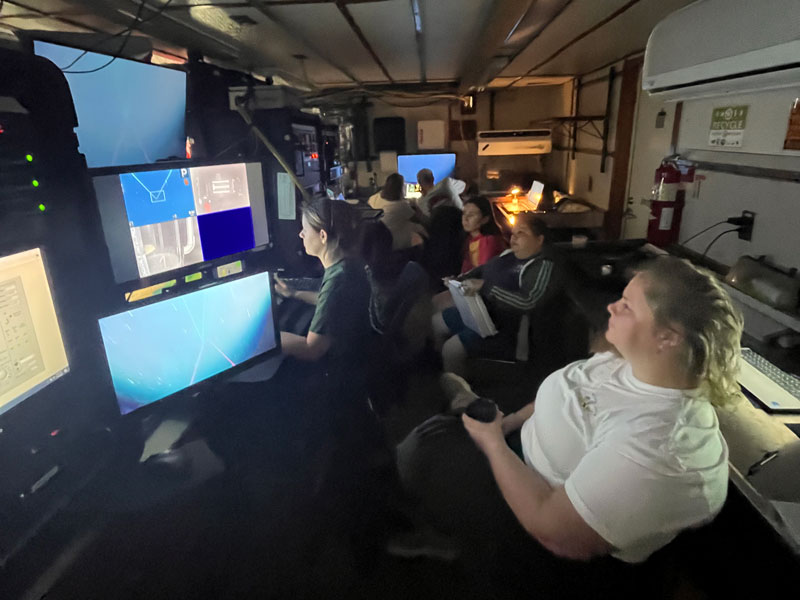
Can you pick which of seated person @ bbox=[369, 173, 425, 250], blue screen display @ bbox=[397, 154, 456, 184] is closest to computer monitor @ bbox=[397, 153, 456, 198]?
blue screen display @ bbox=[397, 154, 456, 184]

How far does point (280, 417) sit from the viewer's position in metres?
1.48

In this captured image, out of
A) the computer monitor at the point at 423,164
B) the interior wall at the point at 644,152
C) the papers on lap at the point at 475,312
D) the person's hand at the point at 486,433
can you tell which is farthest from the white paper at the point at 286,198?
the computer monitor at the point at 423,164

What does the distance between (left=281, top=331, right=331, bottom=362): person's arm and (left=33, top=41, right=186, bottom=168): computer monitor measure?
0.76 meters

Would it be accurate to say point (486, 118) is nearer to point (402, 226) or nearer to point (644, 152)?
point (644, 152)

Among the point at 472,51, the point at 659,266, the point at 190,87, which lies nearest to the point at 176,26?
the point at 190,87

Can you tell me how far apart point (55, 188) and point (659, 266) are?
4.55 feet

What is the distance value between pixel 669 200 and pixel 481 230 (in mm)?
1012

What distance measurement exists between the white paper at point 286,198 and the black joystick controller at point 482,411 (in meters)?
1.19

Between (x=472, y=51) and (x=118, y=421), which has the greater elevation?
(x=472, y=51)

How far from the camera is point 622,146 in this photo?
3.68 meters

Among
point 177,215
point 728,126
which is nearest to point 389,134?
point 728,126

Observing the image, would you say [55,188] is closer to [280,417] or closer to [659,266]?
[280,417]

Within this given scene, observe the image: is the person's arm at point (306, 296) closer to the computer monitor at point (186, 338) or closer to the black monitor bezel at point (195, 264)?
the black monitor bezel at point (195, 264)

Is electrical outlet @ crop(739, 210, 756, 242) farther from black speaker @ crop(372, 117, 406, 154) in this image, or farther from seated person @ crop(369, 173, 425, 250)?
black speaker @ crop(372, 117, 406, 154)
